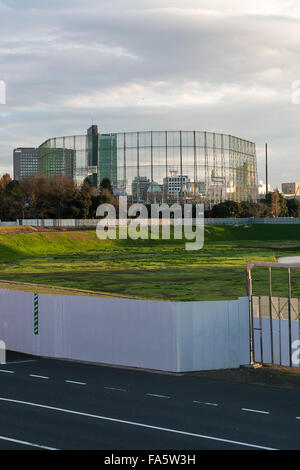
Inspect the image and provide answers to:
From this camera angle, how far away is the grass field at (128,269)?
4297 centimetres

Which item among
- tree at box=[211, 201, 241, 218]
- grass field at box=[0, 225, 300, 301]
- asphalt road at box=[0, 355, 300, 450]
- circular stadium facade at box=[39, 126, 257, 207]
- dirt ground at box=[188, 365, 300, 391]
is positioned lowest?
dirt ground at box=[188, 365, 300, 391]

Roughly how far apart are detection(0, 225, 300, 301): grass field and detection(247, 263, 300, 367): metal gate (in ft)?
50.8

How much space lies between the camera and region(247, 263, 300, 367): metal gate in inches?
832

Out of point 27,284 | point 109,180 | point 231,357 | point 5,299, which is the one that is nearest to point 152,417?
point 231,357

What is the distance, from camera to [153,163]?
16075 cm

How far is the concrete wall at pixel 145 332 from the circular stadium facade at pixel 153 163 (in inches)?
5263

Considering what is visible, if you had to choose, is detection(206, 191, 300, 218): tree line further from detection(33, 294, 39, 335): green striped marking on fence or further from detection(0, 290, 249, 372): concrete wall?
detection(0, 290, 249, 372): concrete wall

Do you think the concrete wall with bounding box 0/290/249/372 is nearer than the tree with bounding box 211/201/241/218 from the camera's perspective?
Yes

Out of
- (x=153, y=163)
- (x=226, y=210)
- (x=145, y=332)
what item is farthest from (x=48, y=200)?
(x=145, y=332)

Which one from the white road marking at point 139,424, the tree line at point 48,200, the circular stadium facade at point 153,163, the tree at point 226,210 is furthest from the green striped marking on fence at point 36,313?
the tree at point 226,210

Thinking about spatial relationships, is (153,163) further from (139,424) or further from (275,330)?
(139,424)

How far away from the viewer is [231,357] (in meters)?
21.9

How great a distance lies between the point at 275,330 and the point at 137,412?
7.04 m

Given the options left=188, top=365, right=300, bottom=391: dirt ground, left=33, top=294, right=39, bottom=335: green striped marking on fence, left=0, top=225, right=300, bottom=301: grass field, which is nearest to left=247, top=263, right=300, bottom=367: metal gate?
left=188, top=365, right=300, bottom=391: dirt ground
